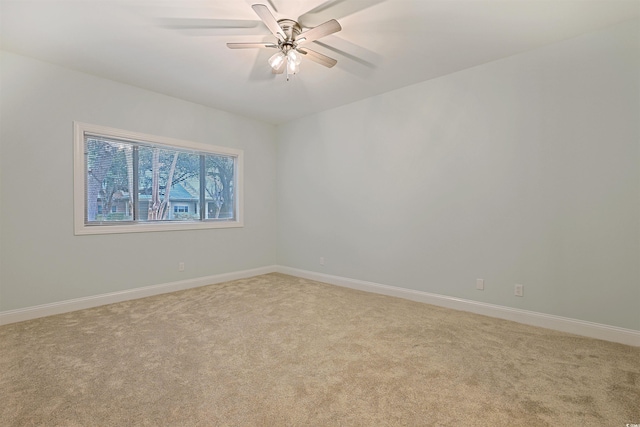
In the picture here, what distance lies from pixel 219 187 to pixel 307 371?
3505mm

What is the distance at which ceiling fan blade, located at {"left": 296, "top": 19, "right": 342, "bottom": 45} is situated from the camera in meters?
2.08

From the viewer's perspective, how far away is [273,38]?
2695mm

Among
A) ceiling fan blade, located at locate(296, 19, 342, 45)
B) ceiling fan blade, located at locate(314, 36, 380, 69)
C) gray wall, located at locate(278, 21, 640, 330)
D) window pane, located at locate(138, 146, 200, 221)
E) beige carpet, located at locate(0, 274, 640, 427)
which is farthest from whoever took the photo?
window pane, located at locate(138, 146, 200, 221)

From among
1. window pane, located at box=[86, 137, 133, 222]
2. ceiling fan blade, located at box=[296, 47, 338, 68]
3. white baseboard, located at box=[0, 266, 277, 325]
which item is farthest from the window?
ceiling fan blade, located at box=[296, 47, 338, 68]

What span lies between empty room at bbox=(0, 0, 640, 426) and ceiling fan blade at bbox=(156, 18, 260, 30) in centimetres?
3

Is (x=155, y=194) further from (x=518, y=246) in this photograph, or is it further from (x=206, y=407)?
(x=518, y=246)

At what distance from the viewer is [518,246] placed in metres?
2.94

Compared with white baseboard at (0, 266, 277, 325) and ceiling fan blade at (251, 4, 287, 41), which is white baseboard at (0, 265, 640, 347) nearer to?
white baseboard at (0, 266, 277, 325)

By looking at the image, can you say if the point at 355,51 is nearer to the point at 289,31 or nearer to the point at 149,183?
the point at 289,31

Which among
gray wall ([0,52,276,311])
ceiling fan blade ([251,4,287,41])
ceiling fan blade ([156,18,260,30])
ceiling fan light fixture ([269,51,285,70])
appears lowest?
gray wall ([0,52,276,311])

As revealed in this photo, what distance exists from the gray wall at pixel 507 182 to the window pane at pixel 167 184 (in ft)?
7.05

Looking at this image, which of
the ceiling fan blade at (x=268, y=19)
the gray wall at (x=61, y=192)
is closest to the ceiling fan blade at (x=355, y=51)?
the ceiling fan blade at (x=268, y=19)

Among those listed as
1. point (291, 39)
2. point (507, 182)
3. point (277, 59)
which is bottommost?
point (507, 182)

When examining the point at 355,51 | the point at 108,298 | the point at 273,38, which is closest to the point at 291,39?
the point at 273,38
